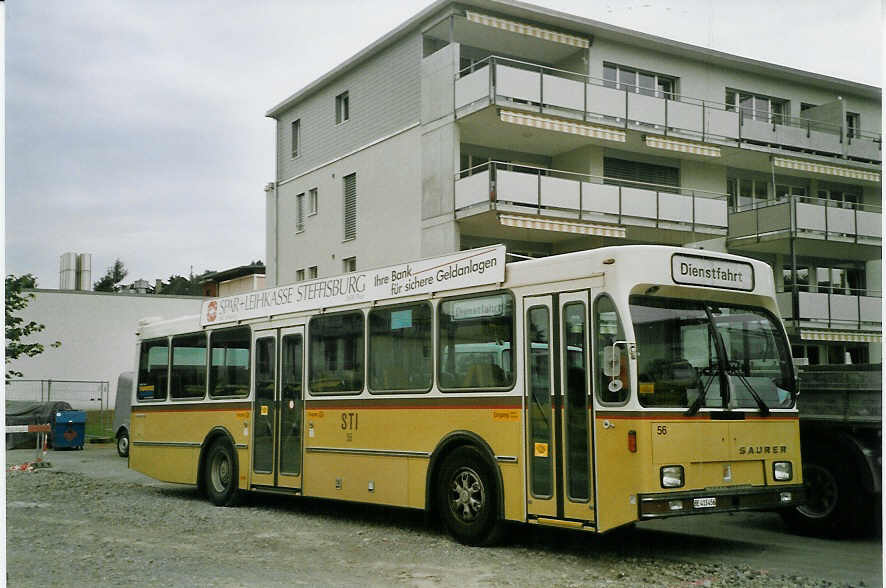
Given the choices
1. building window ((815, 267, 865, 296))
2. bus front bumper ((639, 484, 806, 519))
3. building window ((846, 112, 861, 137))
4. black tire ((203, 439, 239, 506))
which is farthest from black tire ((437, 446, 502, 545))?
building window ((846, 112, 861, 137))

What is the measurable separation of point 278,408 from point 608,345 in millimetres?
5719

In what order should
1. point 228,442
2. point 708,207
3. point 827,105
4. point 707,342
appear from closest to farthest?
point 707,342, point 228,442, point 708,207, point 827,105

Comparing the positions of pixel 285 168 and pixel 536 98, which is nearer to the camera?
pixel 536 98

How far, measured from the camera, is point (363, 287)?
38.5 ft

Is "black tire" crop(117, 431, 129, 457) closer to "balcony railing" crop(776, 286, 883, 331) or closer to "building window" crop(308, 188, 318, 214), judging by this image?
"building window" crop(308, 188, 318, 214)

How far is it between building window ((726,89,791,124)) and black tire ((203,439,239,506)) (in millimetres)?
19779

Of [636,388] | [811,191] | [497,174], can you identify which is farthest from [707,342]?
[811,191]

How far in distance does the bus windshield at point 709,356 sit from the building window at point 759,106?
20796mm

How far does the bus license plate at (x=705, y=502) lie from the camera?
27.3 feet

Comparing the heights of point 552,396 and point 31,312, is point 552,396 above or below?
below

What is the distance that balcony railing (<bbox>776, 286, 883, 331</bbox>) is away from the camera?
25.2 metres

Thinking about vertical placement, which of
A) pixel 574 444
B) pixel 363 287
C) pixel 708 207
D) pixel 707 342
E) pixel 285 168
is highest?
pixel 285 168

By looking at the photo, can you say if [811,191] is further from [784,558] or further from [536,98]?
[784,558]

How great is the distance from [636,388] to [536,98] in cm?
1743
